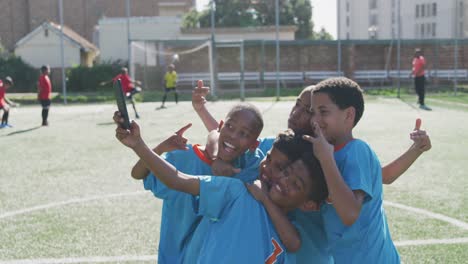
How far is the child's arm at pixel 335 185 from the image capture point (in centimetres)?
254

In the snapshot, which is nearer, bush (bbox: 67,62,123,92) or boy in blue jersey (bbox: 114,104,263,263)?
boy in blue jersey (bbox: 114,104,263,263)

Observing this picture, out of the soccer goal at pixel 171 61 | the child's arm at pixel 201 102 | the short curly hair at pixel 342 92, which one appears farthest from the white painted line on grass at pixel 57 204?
the soccer goal at pixel 171 61

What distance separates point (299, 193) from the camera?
265 centimetres

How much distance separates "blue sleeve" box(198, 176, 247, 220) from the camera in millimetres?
2613

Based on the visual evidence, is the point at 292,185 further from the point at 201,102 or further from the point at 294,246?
the point at 201,102

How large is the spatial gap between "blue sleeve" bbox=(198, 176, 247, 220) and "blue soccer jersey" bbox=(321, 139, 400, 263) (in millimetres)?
446

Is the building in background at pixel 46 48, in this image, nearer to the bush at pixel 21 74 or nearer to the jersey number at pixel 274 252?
the bush at pixel 21 74

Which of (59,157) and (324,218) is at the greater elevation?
(324,218)

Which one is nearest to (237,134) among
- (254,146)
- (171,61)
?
(254,146)

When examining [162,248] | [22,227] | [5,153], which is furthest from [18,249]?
[5,153]

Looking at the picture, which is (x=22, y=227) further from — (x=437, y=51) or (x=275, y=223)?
(x=437, y=51)

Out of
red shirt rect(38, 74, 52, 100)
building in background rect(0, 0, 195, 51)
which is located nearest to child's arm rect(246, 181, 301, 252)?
red shirt rect(38, 74, 52, 100)

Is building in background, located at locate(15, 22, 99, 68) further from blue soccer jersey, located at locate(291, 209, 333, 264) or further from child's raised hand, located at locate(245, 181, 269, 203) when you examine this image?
child's raised hand, located at locate(245, 181, 269, 203)

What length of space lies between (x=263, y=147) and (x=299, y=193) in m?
0.71
